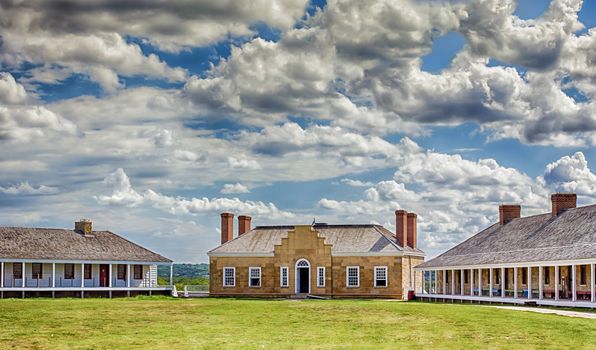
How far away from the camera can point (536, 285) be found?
54.5m

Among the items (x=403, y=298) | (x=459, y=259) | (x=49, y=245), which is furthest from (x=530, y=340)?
(x=49, y=245)

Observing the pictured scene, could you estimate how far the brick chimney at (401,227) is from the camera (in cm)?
7044

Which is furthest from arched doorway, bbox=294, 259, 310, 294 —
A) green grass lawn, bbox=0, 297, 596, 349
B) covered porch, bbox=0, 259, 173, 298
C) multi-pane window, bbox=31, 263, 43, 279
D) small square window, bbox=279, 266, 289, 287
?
green grass lawn, bbox=0, 297, 596, 349

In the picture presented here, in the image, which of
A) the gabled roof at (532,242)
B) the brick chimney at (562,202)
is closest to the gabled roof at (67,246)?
the gabled roof at (532,242)

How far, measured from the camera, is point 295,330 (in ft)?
103

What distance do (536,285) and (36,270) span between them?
35072 millimetres

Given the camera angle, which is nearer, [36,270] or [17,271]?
[17,271]

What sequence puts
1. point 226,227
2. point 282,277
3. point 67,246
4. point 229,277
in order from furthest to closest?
point 226,227
point 229,277
point 282,277
point 67,246

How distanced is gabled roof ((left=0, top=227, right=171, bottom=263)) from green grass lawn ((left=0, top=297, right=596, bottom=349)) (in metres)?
23.6

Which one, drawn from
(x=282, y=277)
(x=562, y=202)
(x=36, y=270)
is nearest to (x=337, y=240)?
(x=282, y=277)

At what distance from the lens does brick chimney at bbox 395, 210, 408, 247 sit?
70.4m

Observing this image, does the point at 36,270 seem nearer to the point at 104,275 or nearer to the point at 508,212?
the point at 104,275

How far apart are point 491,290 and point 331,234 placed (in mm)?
19643

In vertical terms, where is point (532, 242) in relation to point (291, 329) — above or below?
above
